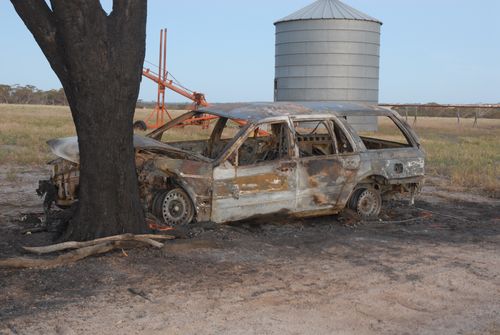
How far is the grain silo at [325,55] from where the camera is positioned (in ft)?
82.2

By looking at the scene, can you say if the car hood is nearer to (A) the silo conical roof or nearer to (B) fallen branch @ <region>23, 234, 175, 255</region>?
(B) fallen branch @ <region>23, 234, 175, 255</region>

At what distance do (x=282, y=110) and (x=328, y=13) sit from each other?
17853 mm

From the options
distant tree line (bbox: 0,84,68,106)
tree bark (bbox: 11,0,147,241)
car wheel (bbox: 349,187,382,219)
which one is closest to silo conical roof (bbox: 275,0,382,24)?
car wheel (bbox: 349,187,382,219)

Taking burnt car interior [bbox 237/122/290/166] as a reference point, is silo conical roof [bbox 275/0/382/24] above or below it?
above

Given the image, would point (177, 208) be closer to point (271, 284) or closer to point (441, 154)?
point (271, 284)

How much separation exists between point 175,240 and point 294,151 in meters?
1.95

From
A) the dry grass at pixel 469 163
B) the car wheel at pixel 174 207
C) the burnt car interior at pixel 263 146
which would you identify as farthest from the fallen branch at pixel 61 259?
the dry grass at pixel 469 163

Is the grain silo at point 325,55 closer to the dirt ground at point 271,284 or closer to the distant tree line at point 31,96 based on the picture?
the dirt ground at point 271,284

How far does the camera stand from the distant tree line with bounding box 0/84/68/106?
76.2 meters

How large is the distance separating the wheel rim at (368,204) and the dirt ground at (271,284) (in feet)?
1.40

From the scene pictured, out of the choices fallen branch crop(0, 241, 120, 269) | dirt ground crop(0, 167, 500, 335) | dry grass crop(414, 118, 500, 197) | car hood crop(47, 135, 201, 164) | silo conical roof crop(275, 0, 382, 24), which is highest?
silo conical roof crop(275, 0, 382, 24)

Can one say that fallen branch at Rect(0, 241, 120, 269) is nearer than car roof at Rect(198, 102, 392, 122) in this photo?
Yes

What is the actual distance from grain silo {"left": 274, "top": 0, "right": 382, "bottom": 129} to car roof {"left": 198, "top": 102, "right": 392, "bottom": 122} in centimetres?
1604

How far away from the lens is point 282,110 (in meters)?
8.38
